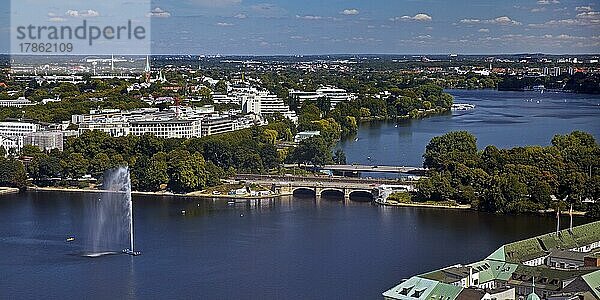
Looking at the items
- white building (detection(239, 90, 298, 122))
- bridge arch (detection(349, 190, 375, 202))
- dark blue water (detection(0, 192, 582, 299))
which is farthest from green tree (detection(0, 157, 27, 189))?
white building (detection(239, 90, 298, 122))

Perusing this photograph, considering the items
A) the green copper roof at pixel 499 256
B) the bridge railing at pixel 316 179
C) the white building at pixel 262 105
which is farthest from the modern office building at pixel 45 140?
the green copper roof at pixel 499 256

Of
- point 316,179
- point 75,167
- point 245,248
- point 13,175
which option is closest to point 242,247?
point 245,248

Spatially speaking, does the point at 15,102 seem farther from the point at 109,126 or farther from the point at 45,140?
the point at 45,140

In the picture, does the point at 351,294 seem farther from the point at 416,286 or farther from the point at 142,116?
the point at 142,116

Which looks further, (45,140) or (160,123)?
(160,123)

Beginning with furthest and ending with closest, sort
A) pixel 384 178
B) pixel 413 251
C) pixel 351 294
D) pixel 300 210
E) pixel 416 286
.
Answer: pixel 384 178
pixel 300 210
pixel 413 251
pixel 351 294
pixel 416 286

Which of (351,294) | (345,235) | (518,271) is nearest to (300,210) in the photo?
(345,235)
